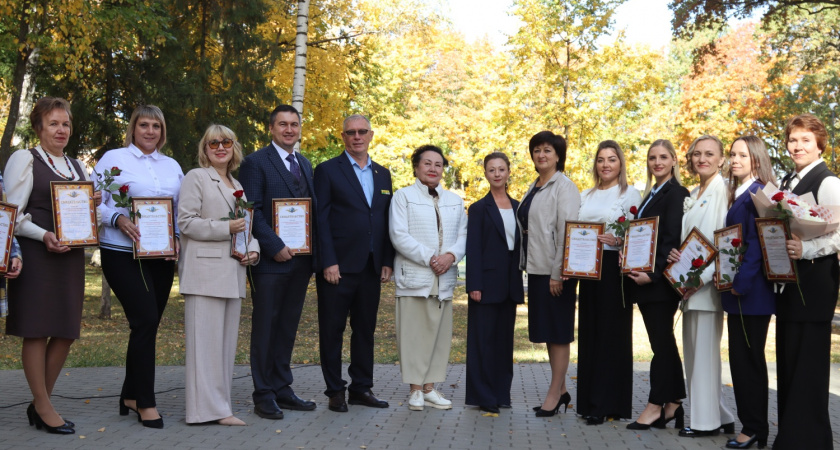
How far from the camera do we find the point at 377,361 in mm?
11523

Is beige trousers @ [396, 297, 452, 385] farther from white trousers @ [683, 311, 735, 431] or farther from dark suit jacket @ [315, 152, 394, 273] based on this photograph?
A: white trousers @ [683, 311, 735, 431]

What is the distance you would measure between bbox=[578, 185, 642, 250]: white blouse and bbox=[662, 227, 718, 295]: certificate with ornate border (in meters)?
0.58

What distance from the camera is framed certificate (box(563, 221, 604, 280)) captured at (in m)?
7.21

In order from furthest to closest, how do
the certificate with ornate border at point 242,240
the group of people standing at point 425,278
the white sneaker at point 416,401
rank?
the white sneaker at point 416,401, the certificate with ornate border at point 242,240, the group of people standing at point 425,278

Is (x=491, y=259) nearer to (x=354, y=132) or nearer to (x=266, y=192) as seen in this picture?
(x=354, y=132)

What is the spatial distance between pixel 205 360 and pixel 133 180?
5.15 feet

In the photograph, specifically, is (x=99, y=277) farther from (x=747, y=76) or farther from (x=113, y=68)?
(x=747, y=76)

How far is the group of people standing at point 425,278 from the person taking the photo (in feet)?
20.7

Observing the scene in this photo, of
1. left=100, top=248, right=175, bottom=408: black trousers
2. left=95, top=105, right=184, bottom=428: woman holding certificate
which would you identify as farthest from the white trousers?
left=100, top=248, right=175, bottom=408: black trousers

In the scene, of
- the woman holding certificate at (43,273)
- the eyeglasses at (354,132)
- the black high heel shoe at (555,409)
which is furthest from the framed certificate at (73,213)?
the black high heel shoe at (555,409)

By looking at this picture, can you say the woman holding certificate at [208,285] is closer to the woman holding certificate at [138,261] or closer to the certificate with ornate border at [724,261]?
the woman holding certificate at [138,261]

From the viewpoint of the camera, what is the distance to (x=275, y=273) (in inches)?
292

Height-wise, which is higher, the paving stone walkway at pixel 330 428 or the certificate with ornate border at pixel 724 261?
the certificate with ornate border at pixel 724 261

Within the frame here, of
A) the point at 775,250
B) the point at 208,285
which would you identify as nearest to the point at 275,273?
the point at 208,285
